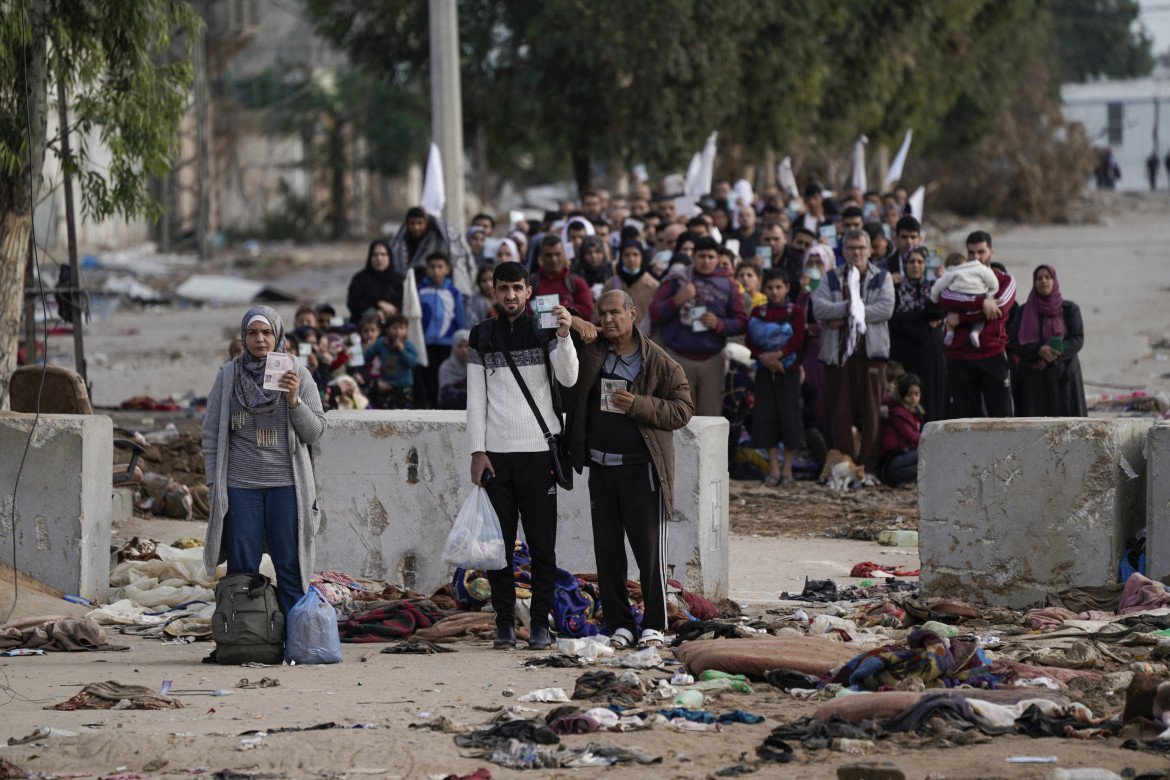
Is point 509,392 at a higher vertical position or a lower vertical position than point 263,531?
higher

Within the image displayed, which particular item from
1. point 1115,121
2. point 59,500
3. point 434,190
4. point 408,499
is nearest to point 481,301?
point 434,190

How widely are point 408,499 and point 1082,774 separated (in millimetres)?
4983

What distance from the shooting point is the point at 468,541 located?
7.43 m

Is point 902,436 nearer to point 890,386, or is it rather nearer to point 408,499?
point 890,386

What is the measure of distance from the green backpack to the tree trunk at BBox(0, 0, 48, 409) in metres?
4.33

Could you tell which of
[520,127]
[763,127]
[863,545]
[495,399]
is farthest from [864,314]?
[763,127]

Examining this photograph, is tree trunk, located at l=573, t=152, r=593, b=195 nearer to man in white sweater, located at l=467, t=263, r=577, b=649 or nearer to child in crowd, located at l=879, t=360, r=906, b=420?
child in crowd, located at l=879, t=360, r=906, b=420

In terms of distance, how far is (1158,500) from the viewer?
26.3 ft

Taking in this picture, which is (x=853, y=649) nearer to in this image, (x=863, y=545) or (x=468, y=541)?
(x=468, y=541)

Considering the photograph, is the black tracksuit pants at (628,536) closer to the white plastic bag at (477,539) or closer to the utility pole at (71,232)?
the white plastic bag at (477,539)

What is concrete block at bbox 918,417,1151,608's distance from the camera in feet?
26.9

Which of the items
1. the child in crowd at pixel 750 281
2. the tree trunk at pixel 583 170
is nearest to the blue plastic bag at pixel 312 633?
the child in crowd at pixel 750 281

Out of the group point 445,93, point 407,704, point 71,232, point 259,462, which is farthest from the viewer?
point 445,93

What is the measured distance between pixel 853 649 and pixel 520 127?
18260 mm
